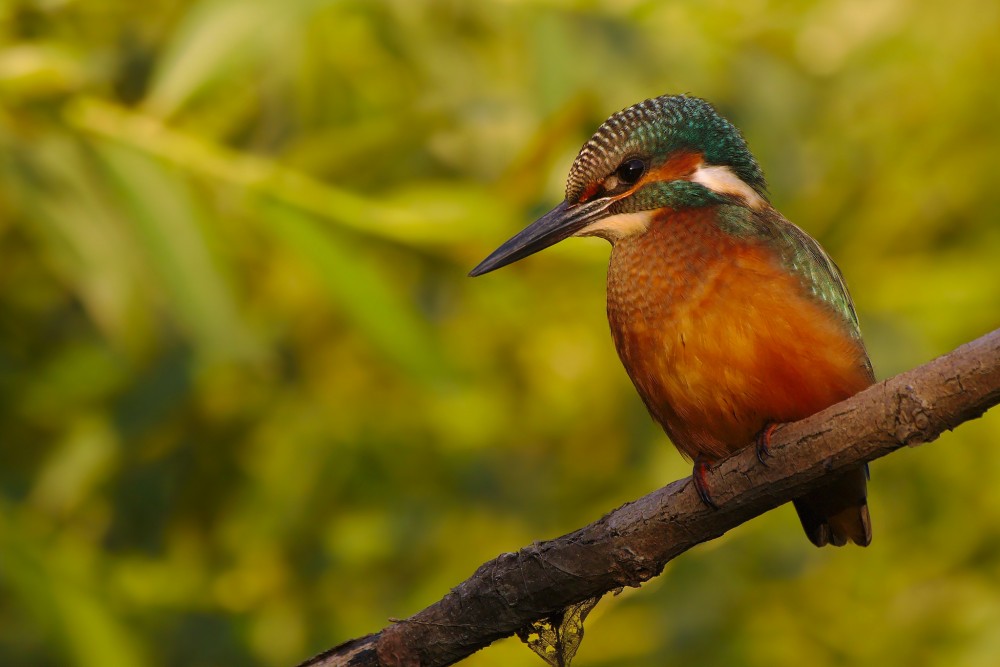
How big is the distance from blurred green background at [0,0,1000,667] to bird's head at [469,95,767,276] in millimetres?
181

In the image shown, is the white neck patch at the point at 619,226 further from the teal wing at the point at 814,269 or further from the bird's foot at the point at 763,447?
the bird's foot at the point at 763,447

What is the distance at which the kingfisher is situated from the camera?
2.07 meters

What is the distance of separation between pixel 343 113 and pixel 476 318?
580 millimetres

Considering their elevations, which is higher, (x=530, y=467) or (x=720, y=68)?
(x=720, y=68)

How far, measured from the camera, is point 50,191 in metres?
2.46

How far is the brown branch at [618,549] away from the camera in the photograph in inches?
63.4

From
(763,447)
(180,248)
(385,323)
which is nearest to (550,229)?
(385,323)

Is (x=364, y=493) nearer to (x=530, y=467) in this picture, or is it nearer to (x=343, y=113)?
(x=530, y=467)

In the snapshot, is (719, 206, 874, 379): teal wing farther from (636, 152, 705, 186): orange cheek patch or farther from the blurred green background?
the blurred green background

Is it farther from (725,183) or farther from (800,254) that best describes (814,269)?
(725,183)

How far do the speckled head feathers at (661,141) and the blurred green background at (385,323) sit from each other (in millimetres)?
185

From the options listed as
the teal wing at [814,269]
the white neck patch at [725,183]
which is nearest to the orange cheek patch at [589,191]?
the white neck patch at [725,183]

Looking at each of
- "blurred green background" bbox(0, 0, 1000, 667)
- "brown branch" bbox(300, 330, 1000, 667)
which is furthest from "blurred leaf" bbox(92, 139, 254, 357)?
"brown branch" bbox(300, 330, 1000, 667)

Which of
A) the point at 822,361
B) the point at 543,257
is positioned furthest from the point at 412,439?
the point at 822,361
